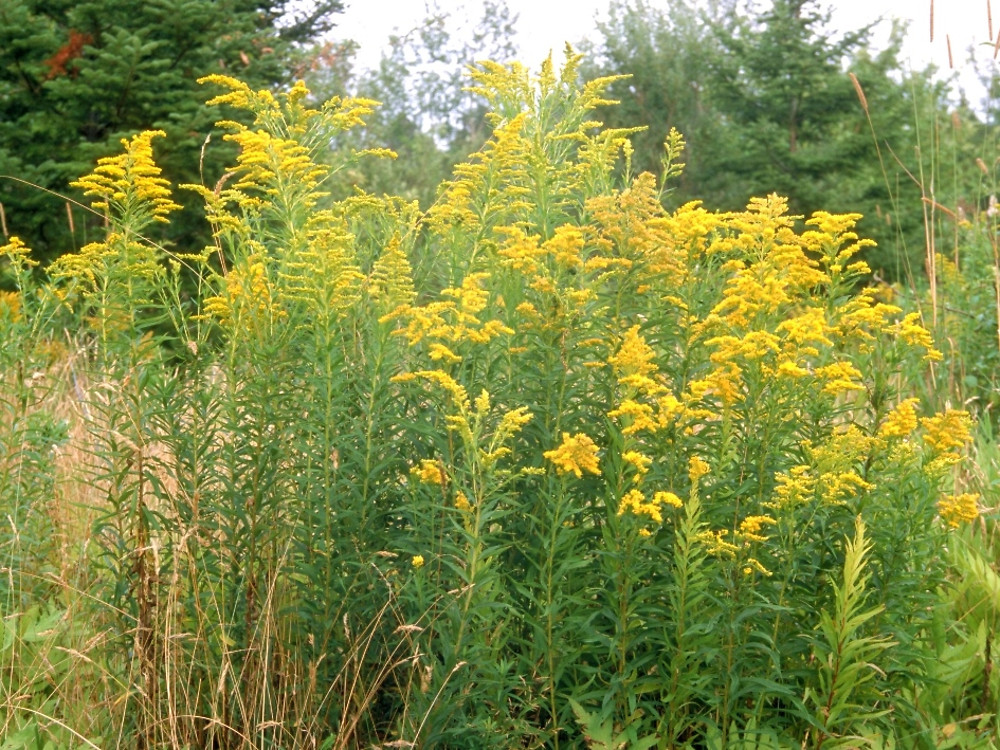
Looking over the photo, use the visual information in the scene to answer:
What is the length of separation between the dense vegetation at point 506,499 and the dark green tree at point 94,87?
5131 mm

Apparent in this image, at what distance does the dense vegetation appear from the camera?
2836 mm

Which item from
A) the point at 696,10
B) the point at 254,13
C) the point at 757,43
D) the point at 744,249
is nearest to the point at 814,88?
the point at 757,43

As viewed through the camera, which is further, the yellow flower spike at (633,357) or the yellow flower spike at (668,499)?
the yellow flower spike at (633,357)

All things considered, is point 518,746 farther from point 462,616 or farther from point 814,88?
point 814,88

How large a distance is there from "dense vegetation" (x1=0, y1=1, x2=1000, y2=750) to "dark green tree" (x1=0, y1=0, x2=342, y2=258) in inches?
202

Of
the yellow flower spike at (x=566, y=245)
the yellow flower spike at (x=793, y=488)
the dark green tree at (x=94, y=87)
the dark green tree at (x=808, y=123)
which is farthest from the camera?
the dark green tree at (x=808, y=123)

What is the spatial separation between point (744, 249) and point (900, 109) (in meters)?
22.1

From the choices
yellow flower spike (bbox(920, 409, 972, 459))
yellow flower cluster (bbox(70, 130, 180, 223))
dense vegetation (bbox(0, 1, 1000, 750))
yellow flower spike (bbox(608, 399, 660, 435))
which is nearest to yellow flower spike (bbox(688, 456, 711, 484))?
dense vegetation (bbox(0, 1, 1000, 750))

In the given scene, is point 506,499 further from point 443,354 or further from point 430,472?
point 443,354

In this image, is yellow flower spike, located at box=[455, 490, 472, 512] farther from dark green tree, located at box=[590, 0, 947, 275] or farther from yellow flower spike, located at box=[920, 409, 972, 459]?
dark green tree, located at box=[590, 0, 947, 275]

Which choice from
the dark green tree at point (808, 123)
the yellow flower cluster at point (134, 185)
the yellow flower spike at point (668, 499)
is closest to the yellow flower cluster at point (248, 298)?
the yellow flower cluster at point (134, 185)

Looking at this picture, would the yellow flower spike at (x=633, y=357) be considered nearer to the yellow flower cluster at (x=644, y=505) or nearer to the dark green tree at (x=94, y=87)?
the yellow flower cluster at (x=644, y=505)

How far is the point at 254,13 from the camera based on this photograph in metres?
8.76

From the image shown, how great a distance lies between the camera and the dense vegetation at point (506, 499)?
9.30 feet
